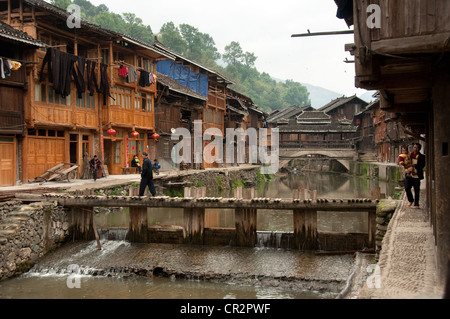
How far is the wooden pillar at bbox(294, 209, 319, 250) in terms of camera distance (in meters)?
13.4

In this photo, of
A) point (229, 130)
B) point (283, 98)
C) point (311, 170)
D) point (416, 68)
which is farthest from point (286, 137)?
point (283, 98)

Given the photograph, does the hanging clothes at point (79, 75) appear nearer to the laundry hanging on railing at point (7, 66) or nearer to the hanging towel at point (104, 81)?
the hanging towel at point (104, 81)

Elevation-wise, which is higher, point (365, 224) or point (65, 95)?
point (65, 95)

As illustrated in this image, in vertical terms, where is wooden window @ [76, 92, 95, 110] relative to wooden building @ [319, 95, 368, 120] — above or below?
below

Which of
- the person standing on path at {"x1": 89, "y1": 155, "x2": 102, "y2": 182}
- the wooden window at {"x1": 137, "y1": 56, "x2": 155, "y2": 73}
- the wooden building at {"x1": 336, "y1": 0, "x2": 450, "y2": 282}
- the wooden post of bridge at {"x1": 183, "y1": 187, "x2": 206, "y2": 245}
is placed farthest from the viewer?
the wooden window at {"x1": 137, "y1": 56, "x2": 155, "y2": 73}

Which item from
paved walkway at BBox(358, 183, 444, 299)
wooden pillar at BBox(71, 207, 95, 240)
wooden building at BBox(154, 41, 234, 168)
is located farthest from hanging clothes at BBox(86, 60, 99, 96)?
paved walkway at BBox(358, 183, 444, 299)

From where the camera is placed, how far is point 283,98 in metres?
122

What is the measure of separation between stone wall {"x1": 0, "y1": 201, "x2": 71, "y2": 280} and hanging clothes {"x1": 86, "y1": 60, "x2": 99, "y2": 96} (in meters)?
10.1

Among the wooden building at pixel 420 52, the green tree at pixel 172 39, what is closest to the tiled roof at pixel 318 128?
the green tree at pixel 172 39

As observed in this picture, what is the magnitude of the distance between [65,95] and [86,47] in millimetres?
4685

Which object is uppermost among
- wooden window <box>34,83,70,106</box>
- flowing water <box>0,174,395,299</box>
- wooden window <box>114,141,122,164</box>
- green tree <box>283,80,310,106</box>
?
green tree <box>283,80,310,106</box>

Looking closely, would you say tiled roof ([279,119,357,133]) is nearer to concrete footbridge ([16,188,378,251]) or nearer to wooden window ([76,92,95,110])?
wooden window ([76,92,95,110])

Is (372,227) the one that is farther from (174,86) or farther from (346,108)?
(346,108)

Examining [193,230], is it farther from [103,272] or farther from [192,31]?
[192,31]
